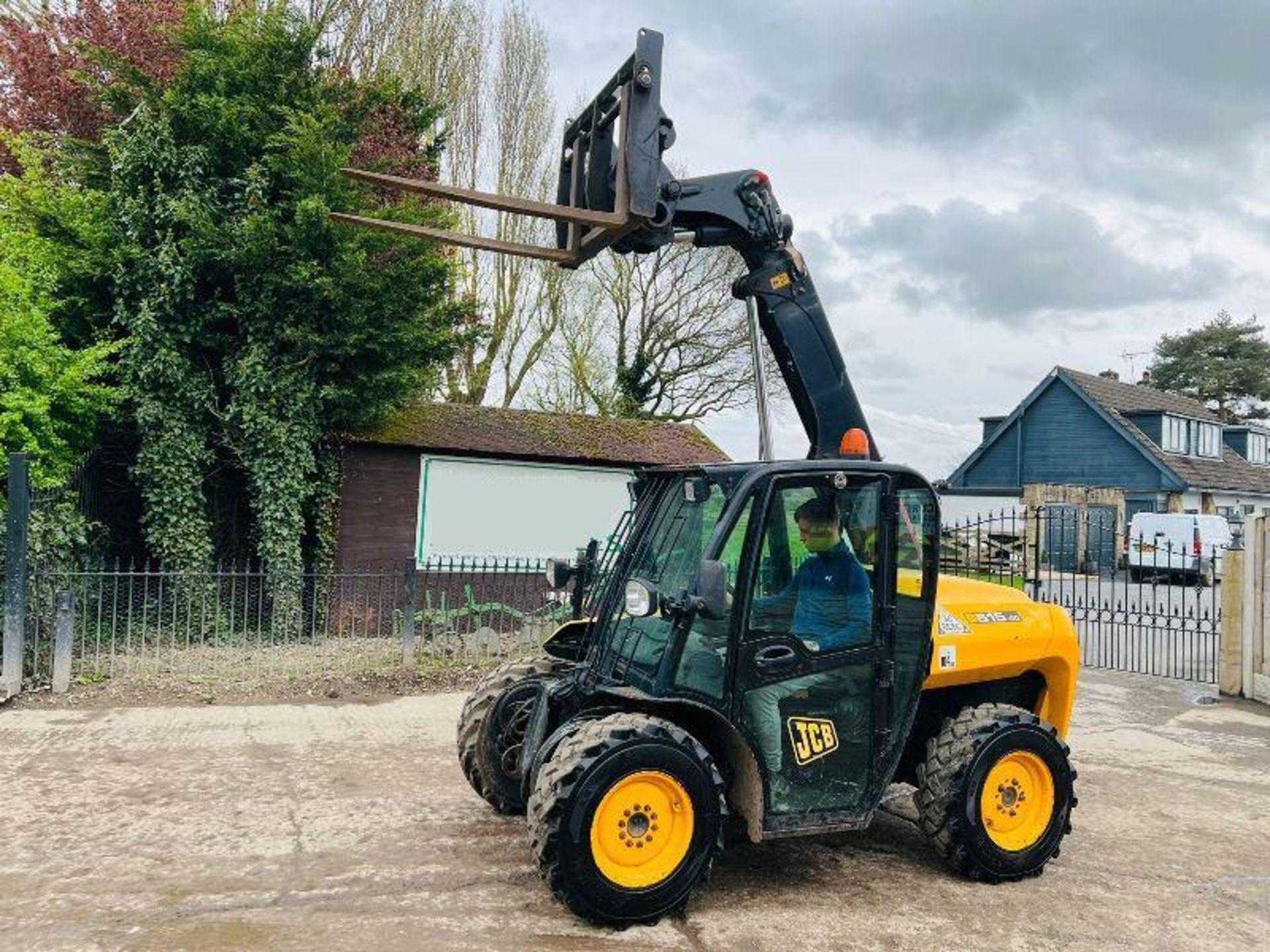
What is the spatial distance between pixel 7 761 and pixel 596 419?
10.2 m

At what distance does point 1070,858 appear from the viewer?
5496 mm

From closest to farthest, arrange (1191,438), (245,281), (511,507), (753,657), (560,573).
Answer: (753,657), (560,573), (245,281), (511,507), (1191,438)

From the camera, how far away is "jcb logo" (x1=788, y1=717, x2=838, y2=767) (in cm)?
471

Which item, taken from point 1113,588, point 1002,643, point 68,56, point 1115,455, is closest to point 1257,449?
point 1115,455

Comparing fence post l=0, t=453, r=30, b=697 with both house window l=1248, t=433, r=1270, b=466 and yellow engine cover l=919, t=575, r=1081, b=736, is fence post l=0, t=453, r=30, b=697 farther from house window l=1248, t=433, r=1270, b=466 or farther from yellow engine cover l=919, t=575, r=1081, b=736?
house window l=1248, t=433, r=1270, b=466

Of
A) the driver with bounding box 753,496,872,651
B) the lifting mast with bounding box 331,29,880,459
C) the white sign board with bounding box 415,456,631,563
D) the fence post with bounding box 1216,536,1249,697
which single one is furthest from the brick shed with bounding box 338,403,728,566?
the driver with bounding box 753,496,872,651

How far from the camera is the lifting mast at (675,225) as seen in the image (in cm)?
480

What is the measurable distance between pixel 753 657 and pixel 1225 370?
50.3 metres

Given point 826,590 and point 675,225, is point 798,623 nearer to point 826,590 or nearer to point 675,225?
point 826,590

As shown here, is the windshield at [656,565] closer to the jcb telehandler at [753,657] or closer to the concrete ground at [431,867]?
the jcb telehandler at [753,657]

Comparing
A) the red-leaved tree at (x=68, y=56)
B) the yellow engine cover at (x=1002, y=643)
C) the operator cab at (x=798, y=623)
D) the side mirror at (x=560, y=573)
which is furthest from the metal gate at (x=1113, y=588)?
the red-leaved tree at (x=68, y=56)

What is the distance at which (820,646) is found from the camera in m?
4.77

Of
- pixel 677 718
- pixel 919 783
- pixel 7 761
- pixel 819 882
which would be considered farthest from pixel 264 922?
pixel 7 761

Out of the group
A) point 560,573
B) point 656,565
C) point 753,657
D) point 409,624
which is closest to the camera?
point 753,657
